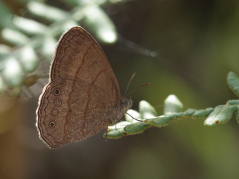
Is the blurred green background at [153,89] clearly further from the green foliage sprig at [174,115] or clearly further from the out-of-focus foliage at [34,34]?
the green foliage sprig at [174,115]

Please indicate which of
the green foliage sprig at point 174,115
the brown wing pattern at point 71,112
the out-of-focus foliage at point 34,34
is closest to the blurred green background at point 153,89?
the out-of-focus foliage at point 34,34

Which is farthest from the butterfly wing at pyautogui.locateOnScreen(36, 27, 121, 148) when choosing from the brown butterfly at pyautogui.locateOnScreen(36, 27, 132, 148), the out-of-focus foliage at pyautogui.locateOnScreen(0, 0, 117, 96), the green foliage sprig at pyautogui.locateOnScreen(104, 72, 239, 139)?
the out-of-focus foliage at pyautogui.locateOnScreen(0, 0, 117, 96)

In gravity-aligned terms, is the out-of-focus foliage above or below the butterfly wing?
above

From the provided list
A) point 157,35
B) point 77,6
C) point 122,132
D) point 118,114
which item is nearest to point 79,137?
point 118,114

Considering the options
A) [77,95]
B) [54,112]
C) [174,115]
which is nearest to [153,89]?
[77,95]

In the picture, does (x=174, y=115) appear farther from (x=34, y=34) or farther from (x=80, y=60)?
(x=34, y=34)

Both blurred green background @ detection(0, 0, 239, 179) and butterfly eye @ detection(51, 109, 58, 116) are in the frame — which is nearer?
butterfly eye @ detection(51, 109, 58, 116)

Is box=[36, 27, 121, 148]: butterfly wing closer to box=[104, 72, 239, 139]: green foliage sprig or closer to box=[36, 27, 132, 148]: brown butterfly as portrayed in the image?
box=[36, 27, 132, 148]: brown butterfly
